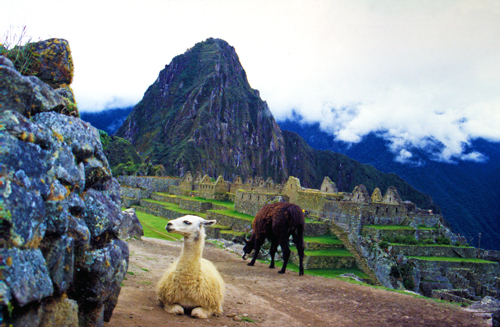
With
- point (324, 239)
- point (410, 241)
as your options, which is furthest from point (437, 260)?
point (324, 239)

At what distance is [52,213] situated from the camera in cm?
228

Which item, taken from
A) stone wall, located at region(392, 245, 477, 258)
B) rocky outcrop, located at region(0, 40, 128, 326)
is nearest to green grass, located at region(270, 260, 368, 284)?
stone wall, located at region(392, 245, 477, 258)

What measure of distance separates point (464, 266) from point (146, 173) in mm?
47323

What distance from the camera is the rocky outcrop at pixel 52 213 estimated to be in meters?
1.92

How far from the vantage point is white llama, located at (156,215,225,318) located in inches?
174

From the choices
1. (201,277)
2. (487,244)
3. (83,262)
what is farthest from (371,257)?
(487,244)

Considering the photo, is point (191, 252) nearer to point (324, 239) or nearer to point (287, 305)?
point (287, 305)

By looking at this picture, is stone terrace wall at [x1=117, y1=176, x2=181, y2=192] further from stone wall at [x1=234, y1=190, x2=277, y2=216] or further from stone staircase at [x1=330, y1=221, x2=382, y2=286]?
stone staircase at [x1=330, y1=221, x2=382, y2=286]

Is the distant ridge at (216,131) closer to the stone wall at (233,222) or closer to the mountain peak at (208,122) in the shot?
the mountain peak at (208,122)

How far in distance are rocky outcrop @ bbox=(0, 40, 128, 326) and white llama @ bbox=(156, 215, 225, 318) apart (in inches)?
51.1

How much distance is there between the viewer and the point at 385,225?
16.9 meters

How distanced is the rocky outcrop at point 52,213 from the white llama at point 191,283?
1.30m

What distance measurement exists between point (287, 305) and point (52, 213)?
16.3ft

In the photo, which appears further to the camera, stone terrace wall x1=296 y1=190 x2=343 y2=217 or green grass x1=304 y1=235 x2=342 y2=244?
stone terrace wall x1=296 y1=190 x2=343 y2=217
